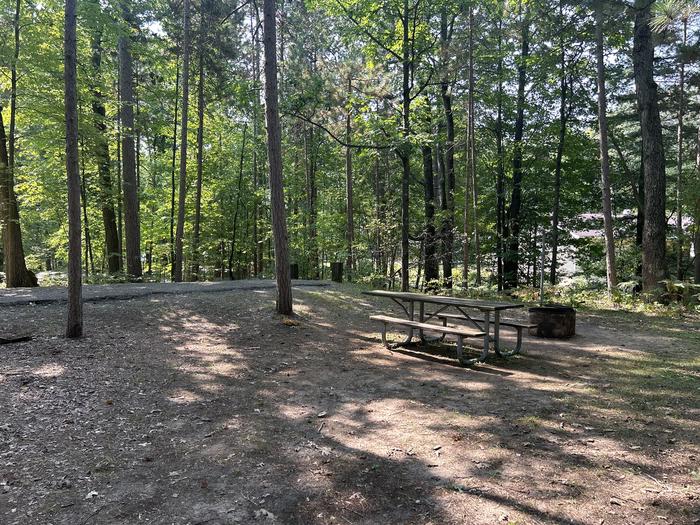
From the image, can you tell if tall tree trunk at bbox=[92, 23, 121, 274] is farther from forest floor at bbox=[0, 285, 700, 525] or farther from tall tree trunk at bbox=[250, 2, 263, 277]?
forest floor at bbox=[0, 285, 700, 525]

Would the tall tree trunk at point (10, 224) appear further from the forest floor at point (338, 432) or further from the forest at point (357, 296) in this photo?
the forest floor at point (338, 432)

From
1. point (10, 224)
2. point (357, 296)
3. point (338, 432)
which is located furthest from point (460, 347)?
point (10, 224)

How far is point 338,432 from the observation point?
3682mm

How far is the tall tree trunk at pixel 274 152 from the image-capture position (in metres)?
7.75

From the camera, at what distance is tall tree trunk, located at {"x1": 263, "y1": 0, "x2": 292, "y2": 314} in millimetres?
7750

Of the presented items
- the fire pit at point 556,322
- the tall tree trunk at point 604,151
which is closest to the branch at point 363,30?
the tall tree trunk at point 604,151

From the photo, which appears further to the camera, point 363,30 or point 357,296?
point 363,30

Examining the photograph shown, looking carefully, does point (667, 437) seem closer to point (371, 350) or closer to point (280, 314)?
point (371, 350)

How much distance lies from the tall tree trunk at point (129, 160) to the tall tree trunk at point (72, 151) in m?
7.82

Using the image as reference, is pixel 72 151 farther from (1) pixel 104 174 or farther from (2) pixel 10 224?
(1) pixel 104 174

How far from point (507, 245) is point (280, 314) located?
10.9 m

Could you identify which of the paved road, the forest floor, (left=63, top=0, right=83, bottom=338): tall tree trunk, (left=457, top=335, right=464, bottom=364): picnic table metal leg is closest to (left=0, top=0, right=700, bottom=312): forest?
the paved road

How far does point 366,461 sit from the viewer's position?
314cm

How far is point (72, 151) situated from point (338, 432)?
5362 mm
